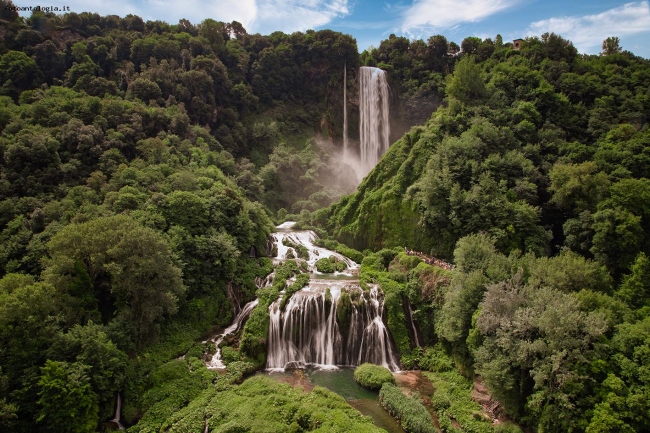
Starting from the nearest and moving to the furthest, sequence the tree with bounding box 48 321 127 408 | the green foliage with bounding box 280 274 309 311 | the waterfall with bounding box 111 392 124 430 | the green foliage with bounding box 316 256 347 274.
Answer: the tree with bounding box 48 321 127 408
the waterfall with bounding box 111 392 124 430
the green foliage with bounding box 280 274 309 311
the green foliage with bounding box 316 256 347 274

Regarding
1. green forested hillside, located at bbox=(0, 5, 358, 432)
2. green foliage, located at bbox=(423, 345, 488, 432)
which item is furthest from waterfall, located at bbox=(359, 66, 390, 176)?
green foliage, located at bbox=(423, 345, 488, 432)

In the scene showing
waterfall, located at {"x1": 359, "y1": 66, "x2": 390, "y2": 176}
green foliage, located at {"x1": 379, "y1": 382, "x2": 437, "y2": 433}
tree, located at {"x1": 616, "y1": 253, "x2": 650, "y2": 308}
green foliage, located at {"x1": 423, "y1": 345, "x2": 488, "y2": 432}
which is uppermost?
waterfall, located at {"x1": 359, "y1": 66, "x2": 390, "y2": 176}

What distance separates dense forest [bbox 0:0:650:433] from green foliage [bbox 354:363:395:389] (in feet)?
10.6

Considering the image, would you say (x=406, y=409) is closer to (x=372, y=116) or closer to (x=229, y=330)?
(x=229, y=330)

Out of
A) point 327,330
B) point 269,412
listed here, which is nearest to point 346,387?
point 327,330

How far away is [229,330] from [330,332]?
8.38 meters

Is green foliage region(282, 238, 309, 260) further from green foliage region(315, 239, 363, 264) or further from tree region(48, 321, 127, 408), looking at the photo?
tree region(48, 321, 127, 408)

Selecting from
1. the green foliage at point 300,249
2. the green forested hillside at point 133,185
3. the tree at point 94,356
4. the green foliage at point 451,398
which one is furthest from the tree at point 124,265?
the green foliage at point 451,398

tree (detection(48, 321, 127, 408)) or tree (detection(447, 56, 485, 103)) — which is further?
tree (detection(447, 56, 485, 103))

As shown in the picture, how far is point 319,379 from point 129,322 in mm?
12850

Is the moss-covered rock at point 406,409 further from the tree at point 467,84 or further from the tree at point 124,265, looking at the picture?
the tree at point 467,84

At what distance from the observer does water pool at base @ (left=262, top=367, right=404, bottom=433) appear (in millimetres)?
20250

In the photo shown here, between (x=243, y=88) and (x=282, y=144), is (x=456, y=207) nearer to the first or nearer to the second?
(x=282, y=144)

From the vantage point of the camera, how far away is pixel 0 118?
3728cm
